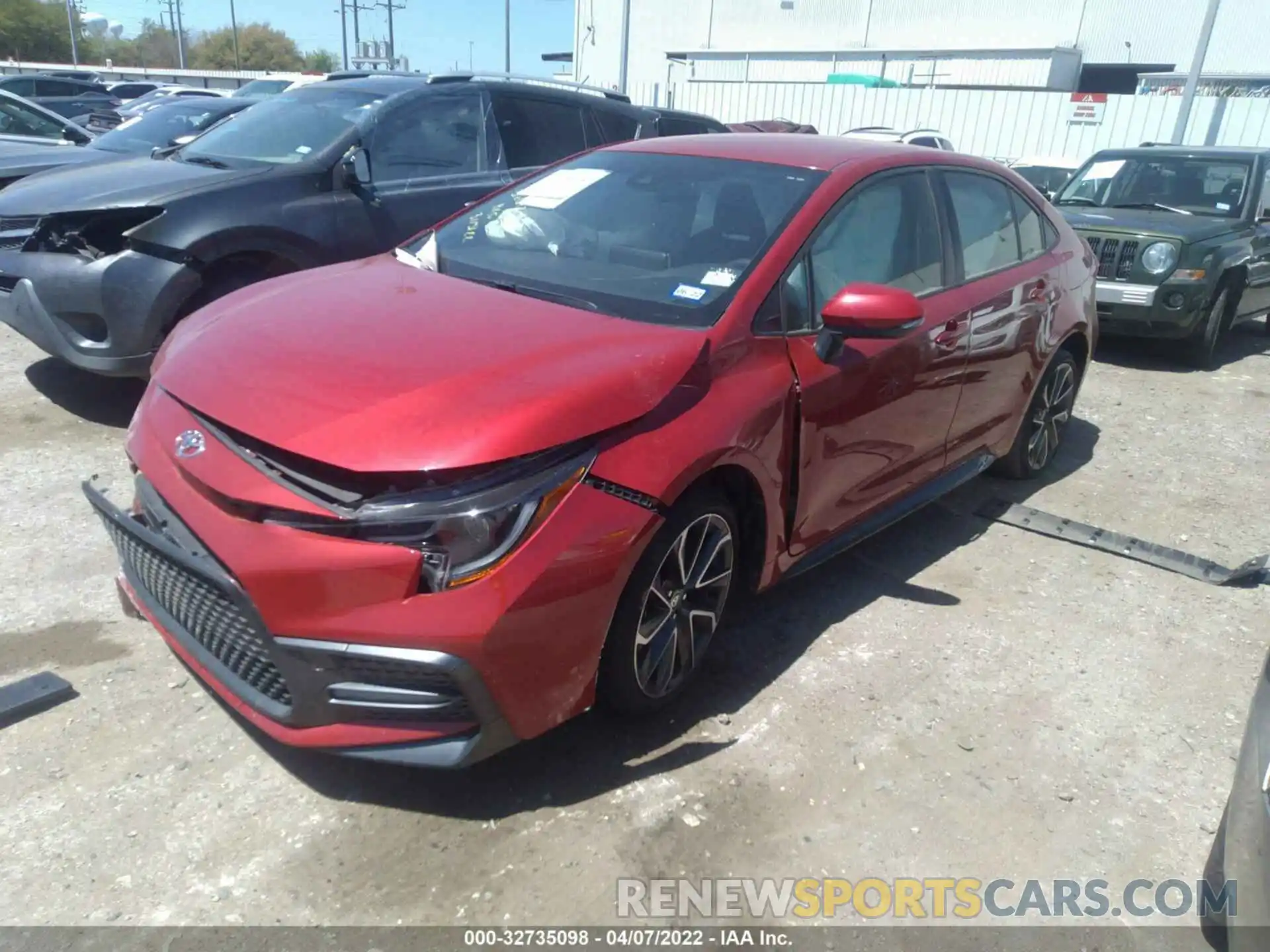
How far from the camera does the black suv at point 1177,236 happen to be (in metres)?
7.65

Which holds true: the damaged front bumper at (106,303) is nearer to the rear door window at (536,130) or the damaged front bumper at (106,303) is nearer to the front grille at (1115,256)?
the rear door window at (536,130)

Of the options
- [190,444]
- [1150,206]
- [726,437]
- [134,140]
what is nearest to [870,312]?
[726,437]

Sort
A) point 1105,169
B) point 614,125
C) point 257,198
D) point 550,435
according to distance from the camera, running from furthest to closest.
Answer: point 1105,169 < point 614,125 < point 257,198 < point 550,435

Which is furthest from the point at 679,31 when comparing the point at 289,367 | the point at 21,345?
the point at 289,367

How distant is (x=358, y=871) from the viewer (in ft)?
7.97

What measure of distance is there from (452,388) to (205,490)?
25.9 inches

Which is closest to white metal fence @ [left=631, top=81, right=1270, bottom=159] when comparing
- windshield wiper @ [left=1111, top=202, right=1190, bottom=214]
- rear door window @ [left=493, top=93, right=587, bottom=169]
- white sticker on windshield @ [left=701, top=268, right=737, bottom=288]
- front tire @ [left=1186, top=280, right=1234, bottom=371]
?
windshield wiper @ [left=1111, top=202, right=1190, bottom=214]

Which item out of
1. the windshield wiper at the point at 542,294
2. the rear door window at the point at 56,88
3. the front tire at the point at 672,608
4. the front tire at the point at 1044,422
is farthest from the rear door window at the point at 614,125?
the rear door window at the point at 56,88

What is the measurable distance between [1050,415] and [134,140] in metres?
7.94

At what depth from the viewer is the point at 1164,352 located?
8.79 m

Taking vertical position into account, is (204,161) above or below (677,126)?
below

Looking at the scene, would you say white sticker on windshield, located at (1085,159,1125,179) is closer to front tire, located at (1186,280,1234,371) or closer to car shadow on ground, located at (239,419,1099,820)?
front tire, located at (1186,280,1234,371)

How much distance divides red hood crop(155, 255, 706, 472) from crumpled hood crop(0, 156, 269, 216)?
2086mm

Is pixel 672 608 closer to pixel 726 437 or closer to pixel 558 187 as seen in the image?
pixel 726 437
